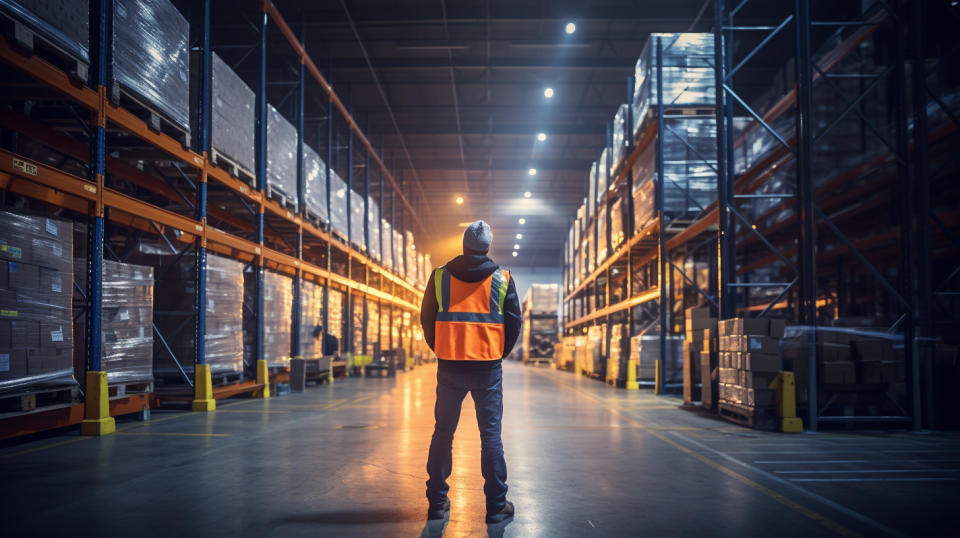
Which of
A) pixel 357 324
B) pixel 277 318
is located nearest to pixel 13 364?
pixel 277 318

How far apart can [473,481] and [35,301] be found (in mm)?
4489

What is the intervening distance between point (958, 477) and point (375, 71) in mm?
16465

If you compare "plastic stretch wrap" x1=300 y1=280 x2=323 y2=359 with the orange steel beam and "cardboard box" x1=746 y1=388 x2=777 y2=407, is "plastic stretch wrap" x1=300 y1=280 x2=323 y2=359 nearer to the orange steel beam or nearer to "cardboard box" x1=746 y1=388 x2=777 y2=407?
the orange steel beam

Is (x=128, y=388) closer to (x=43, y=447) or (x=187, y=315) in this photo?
(x=187, y=315)

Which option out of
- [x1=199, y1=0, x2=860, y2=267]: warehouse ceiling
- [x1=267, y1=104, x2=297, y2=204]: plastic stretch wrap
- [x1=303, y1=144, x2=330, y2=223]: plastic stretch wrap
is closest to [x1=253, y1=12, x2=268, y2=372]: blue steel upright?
[x1=267, y1=104, x2=297, y2=204]: plastic stretch wrap

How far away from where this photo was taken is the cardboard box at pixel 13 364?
5758mm

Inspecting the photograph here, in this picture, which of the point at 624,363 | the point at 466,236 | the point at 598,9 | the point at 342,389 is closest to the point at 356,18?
the point at 598,9

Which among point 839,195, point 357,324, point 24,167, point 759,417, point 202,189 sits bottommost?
point 759,417

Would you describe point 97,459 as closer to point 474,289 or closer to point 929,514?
point 474,289

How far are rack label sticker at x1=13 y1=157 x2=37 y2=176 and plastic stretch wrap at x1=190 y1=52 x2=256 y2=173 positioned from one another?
12.4 feet

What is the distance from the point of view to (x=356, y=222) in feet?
63.6

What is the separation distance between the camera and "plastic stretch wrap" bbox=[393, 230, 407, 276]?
994 inches

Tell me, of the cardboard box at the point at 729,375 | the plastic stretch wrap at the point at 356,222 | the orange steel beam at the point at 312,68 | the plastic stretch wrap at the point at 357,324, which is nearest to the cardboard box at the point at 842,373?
the cardboard box at the point at 729,375

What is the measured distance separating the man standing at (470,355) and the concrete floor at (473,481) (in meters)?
0.23
